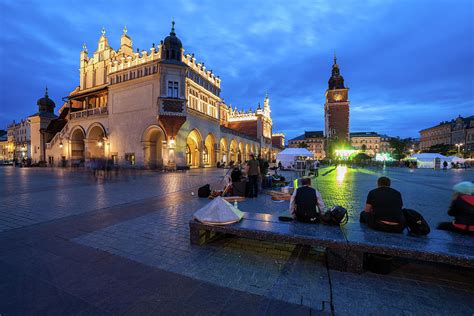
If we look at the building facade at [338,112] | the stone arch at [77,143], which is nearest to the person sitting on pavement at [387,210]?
the stone arch at [77,143]

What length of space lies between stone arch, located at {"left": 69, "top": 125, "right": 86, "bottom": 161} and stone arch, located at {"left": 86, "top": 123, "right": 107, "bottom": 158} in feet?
9.17

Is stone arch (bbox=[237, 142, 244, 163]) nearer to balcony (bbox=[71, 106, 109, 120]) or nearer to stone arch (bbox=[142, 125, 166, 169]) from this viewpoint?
stone arch (bbox=[142, 125, 166, 169])

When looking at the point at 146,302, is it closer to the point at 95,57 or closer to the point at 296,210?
the point at 296,210

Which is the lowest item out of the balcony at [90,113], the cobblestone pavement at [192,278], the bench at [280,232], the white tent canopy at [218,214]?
the cobblestone pavement at [192,278]

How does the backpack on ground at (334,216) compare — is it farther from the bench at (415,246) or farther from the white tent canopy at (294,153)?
the white tent canopy at (294,153)

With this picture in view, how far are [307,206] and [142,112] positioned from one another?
1132 inches

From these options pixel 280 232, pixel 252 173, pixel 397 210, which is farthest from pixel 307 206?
pixel 252 173

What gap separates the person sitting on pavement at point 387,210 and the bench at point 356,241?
0.13 m

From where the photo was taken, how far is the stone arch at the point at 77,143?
3609 cm

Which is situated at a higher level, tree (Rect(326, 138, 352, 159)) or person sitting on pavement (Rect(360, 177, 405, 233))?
tree (Rect(326, 138, 352, 159))

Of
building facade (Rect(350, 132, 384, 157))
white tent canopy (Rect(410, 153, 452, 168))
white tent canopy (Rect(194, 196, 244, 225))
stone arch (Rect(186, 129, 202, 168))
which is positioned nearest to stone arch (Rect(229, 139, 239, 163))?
stone arch (Rect(186, 129, 202, 168))

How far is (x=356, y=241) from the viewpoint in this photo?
131 inches

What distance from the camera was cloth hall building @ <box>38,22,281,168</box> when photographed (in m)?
27.1

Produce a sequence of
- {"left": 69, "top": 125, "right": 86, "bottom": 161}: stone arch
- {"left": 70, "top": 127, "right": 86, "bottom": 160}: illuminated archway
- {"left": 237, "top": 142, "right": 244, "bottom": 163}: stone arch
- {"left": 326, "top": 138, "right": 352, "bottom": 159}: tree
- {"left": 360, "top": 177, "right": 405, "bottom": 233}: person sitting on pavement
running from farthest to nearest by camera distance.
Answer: {"left": 326, "top": 138, "right": 352, "bottom": 159}: tree
{"left": 237, "top": 142, "right": 244, "bottom": 163}: stone arch
{"left": 70, "top": 127, "right": 86, "bottom": 160}: illuminated archway
{"left": 69, "top": 125, "right": 86, "bottom": 161}: stone arch
{"left": 360, "top": 177, "right": 405, "bottom": 233}: person sitting on pavement
